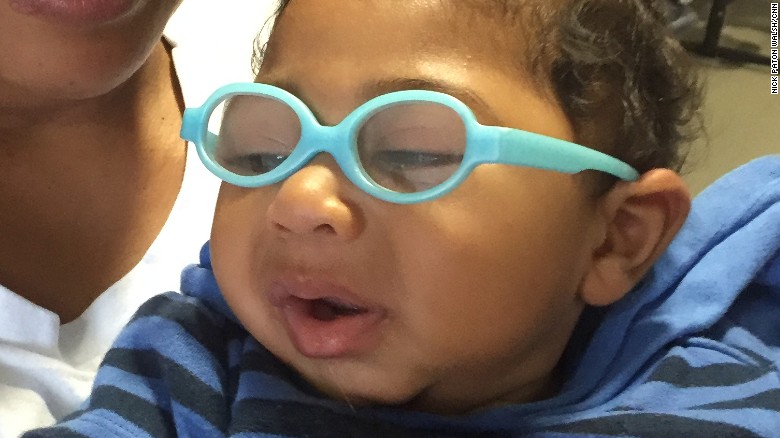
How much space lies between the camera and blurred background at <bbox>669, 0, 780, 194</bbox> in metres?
A: 1.57

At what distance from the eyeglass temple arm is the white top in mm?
443

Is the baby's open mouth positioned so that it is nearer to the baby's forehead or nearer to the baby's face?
the baby's face

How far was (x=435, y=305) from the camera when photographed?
0.61m

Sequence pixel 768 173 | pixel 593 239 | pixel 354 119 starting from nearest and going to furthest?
pixel 354 119 → pixel 593 239 → pixel 768 173

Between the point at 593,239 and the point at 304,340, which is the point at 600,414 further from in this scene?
the point at 304,340

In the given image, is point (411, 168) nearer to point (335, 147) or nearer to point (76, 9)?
point (335, 147)

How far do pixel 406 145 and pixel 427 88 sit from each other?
0.05 meters

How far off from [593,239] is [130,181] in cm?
56

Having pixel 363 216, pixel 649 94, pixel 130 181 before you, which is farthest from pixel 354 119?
pixel 130 181

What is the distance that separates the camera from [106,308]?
82 centimetres

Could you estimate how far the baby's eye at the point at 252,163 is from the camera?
2.20ft

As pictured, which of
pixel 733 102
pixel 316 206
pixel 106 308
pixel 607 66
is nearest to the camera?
pixel 316 206

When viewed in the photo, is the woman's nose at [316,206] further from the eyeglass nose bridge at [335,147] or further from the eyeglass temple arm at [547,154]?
the eyeglass temple arm at [547,154]

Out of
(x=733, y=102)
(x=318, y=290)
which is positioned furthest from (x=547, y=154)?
(x=733, y=102)
